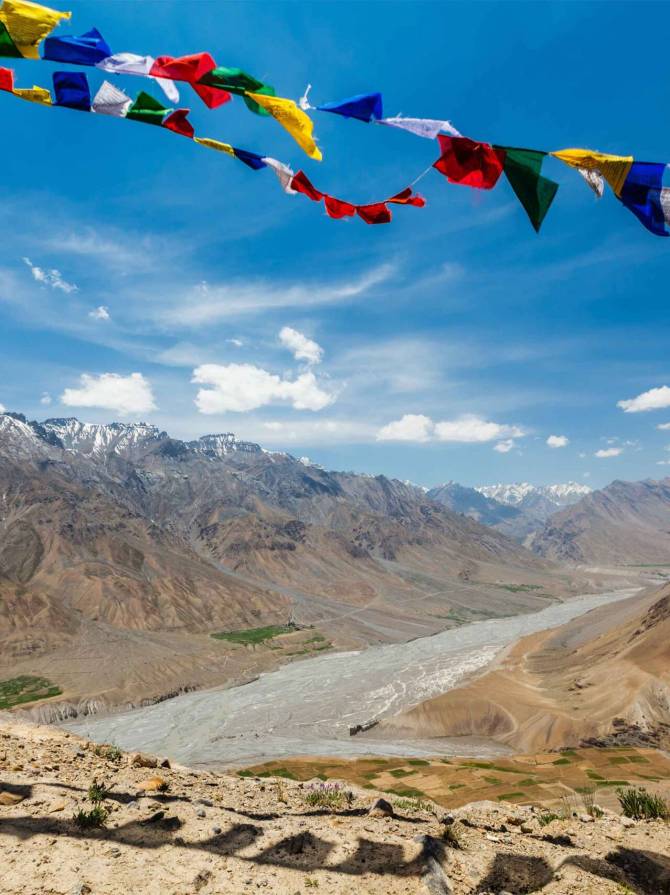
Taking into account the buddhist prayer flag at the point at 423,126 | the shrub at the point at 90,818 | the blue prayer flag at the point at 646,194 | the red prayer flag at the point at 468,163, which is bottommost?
the shrub at the point at 90,818

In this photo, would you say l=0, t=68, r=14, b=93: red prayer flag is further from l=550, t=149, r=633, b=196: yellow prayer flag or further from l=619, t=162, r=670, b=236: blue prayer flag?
l=619, t=162, r=670, b=236: blue prayer flag

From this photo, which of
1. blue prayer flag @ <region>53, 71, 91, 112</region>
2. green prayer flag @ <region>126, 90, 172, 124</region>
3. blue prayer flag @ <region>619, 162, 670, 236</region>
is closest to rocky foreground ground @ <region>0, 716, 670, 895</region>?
blue prayer flag @ <region>619, 162, 670, 236</region>

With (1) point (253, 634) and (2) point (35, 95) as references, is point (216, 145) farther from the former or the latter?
(1) point (253, 634)

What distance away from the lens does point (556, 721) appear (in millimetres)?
59562

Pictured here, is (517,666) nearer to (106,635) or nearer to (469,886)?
(106,635)

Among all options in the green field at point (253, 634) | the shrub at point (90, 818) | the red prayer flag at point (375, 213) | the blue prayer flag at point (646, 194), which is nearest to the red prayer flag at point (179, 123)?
the red prayer flag at point (375, 213)

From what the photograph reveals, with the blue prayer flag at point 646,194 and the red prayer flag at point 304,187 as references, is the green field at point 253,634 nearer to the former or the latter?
the red prayer flag at point 304,187

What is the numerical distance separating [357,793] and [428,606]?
199686 mm

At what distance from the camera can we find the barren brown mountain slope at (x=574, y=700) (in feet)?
186

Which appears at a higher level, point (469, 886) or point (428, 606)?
point (469, 886)

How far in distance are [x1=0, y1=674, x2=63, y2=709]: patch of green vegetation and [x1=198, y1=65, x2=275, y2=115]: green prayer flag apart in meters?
96.0

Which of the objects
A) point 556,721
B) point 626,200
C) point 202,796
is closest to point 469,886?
point 202,796

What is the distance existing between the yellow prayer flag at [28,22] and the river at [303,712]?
203 feet

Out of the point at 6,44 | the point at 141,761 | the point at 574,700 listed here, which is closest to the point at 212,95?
the point at 6,44
